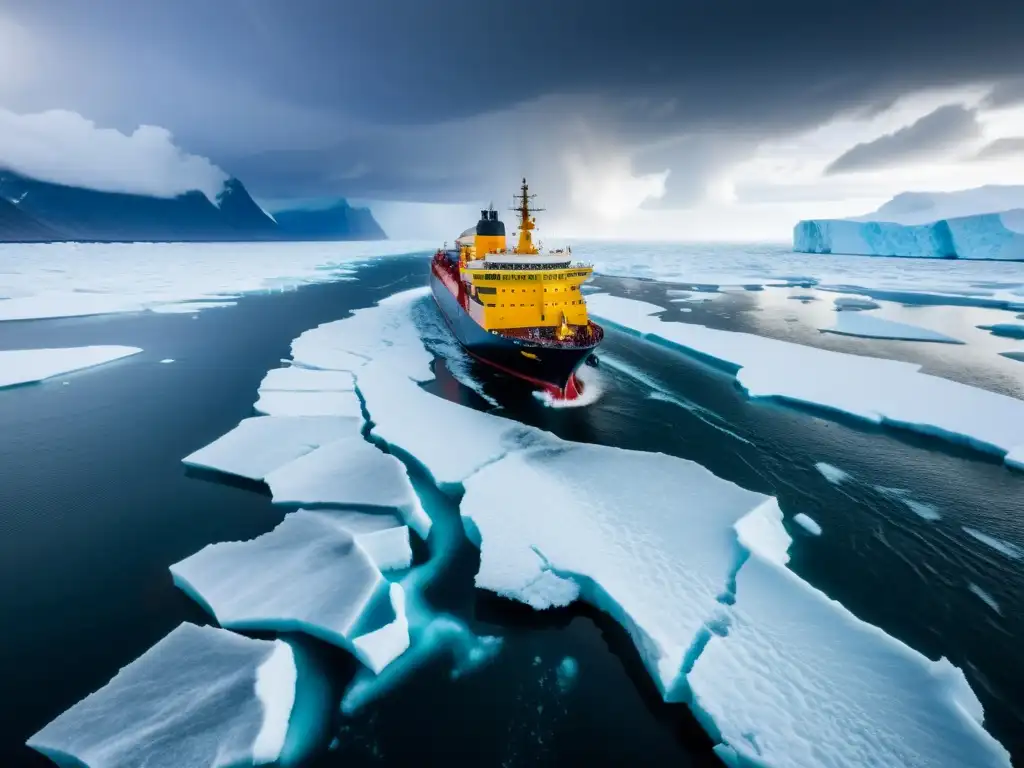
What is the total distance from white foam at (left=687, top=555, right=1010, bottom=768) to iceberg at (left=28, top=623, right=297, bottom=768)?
4.16m

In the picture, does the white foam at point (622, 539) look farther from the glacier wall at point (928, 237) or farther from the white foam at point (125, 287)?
the glacier wall at point (928, 237)

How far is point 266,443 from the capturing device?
9.80 metres

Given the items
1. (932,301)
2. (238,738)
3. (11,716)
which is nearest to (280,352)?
(11,716)

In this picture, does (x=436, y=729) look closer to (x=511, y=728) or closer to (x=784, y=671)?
(x=511, y=728)

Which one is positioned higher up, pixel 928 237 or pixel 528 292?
pixel 528 292

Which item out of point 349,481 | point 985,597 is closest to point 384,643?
point 349,481

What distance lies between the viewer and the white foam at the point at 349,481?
Result: 25.1ft

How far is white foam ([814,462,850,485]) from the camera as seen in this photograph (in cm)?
906

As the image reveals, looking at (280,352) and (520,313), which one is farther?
(280,352)

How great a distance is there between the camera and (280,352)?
1780 centimetres

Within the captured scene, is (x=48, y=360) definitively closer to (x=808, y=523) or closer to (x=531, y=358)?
(x=531, y=358)

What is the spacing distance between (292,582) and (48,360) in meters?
16.7

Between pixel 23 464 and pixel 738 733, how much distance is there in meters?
12.8

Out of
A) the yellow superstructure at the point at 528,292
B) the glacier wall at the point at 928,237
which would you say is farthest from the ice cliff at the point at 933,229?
the yellow superstructure at the point at 528,292
